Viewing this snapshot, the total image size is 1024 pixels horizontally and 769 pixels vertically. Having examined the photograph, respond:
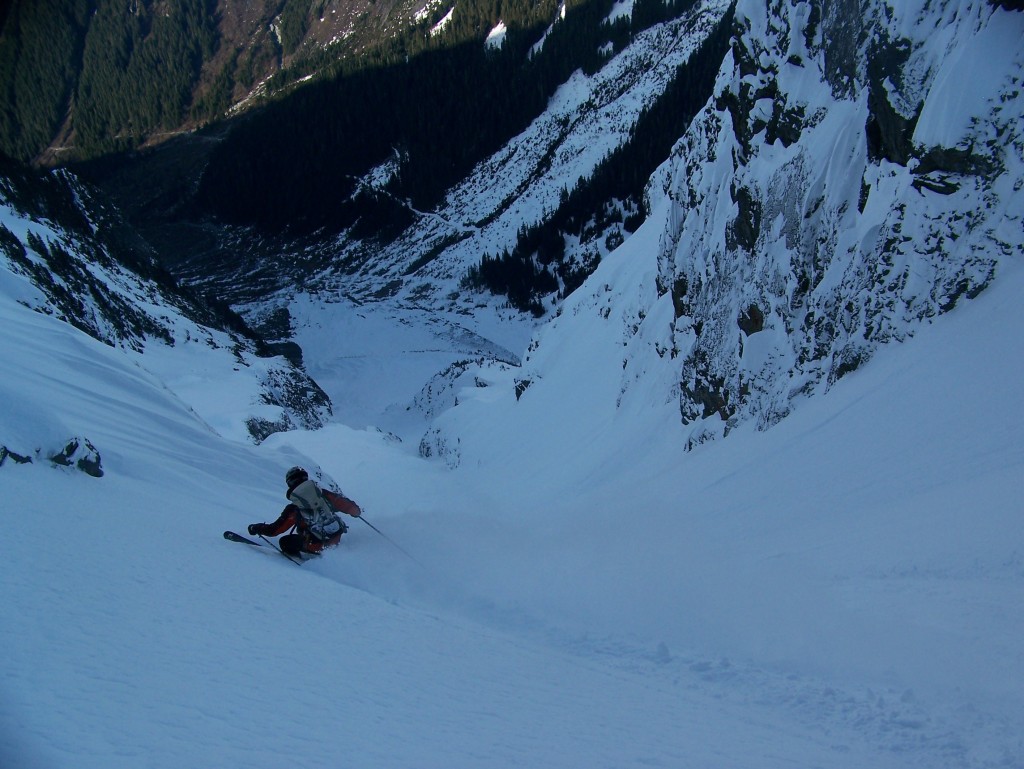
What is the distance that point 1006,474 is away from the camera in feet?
21.5

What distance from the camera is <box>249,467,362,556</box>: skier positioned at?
7879 millimetres

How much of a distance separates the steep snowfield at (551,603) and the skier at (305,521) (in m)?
0.35

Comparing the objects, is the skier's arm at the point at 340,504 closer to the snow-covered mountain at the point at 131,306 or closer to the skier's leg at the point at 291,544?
the skier's leg at the point at 291,544

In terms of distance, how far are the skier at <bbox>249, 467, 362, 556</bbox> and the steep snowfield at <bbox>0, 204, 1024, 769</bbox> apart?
0.35 metres

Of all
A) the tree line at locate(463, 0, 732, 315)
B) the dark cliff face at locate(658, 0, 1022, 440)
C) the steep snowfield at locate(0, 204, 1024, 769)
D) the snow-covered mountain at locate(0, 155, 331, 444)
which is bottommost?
the steep snowfield at locate(0, 204, 1024, 769)

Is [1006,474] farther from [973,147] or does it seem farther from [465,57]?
[465,57]

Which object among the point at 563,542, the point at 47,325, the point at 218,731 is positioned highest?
the point at 47,325

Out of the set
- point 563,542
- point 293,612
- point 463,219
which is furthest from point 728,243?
point 463,219

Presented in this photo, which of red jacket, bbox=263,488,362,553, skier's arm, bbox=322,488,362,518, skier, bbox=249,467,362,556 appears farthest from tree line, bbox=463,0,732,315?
red jacket, bbox=263,488,362,553

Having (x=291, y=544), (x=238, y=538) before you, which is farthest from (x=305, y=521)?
(x=238, y=538)

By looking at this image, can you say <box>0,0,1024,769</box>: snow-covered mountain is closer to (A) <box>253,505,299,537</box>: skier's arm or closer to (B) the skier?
(B) the skier

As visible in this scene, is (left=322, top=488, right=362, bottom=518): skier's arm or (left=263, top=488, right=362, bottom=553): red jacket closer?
(left=263, top=488, right=362, bottom=553): red jacket

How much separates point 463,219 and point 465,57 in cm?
3708

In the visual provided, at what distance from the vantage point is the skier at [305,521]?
788cm
